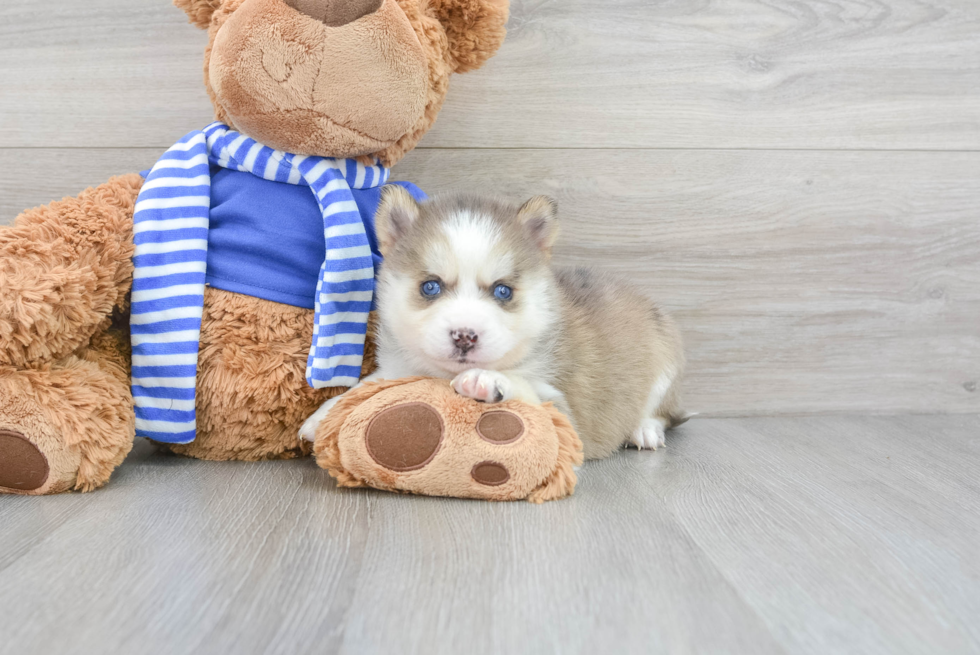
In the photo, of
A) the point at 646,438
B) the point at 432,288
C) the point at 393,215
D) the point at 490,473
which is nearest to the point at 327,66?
the point at 393,215

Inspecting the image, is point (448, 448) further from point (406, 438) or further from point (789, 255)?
point (789, 255)

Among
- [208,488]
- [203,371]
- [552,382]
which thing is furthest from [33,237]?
[552,382]

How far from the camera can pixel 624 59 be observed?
186 centimetres

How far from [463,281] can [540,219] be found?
22 cm

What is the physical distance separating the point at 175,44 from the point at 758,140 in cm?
147

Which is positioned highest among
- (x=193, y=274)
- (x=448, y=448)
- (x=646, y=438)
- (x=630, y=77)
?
(x=630, y=77)

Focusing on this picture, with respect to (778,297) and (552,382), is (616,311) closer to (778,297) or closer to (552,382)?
(552,382)

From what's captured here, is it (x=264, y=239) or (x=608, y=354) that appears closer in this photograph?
(x=264, y=239)

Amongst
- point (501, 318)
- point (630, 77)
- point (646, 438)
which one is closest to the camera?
point (501, 318)

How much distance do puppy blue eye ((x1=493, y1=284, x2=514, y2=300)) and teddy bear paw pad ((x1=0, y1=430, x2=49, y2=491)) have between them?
81 cm

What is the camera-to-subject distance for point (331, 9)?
129cm

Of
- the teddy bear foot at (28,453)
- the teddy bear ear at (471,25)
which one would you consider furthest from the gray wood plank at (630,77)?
the teddy bear foot at (28,453)

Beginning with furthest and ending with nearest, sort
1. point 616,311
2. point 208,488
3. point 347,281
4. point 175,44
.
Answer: point 175,44
point 616,311
point 347,281
point 208,488

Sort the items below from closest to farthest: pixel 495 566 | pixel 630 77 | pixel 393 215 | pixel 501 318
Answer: pixel 495 566, pixel 501 318, pixel 393 215, pixel 630 77
